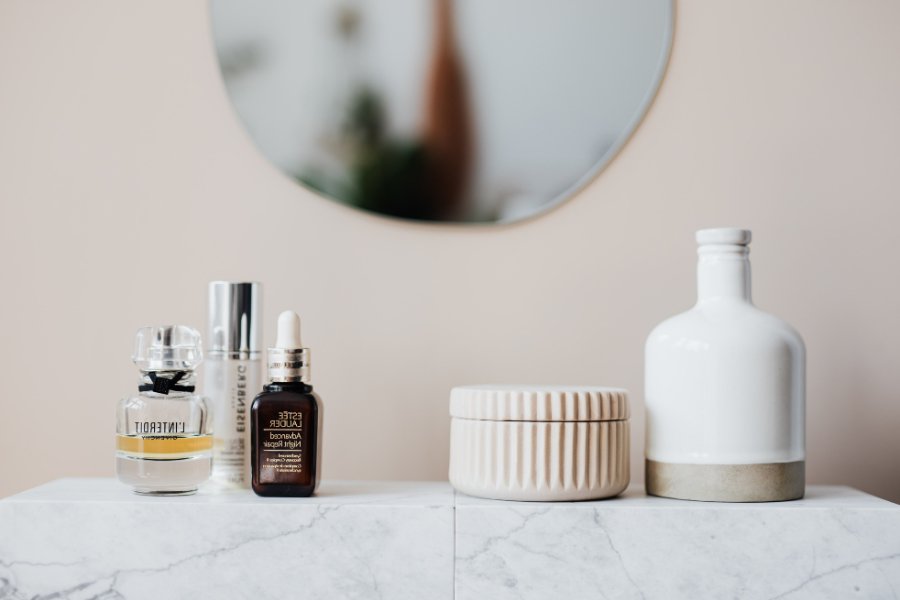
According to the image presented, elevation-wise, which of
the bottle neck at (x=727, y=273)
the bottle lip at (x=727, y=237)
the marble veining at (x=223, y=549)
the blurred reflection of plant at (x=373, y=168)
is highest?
the blurred reflection of plant at (x=373, y=168)

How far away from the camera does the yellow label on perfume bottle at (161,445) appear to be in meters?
0.76

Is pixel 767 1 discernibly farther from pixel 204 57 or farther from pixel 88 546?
pixel 88 546

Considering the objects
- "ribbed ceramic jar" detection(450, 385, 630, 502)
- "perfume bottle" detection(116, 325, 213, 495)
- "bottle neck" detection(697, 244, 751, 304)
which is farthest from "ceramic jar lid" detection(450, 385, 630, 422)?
"perfume bottle" detection(116, 325, 213, 495)

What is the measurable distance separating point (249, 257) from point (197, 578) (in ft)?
1.21

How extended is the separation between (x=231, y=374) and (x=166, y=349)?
69 mm

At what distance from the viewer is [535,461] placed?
0.74 metres

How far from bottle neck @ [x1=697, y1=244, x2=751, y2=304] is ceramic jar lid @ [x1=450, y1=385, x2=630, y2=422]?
13 centimetres

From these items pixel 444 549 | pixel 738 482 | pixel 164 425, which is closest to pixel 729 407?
pixel 738 482

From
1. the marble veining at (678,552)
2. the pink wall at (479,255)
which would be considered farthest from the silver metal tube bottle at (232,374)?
the marble veining at (678,552)

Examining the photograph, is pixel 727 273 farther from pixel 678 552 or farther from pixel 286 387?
pixel 286 387

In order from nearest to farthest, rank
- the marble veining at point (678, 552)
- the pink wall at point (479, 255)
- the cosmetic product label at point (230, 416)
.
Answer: the marble veining at point (678, 552), the cosmetic product label at point (230, 416), the pink wall at point (479, 255)

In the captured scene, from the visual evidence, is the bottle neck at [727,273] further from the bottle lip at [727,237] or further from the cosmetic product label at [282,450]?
the cosmetic product label at [282,450]

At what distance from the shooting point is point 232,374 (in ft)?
2.71

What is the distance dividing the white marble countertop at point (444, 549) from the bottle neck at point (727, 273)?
185mm
